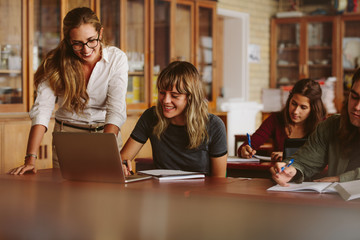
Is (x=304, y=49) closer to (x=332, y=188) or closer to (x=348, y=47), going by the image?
(x=348, y=47)

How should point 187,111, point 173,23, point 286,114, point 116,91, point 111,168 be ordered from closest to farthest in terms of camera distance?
point 111,168 → point 187,111 → point 116,91 → point 286,114 → point 173,23

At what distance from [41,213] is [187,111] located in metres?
0.89

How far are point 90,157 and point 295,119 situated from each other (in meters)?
1.74

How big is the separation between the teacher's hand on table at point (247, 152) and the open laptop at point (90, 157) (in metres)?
1.25

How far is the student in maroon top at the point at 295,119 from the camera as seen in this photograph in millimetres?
3500

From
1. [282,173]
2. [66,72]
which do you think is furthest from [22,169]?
[282,173]

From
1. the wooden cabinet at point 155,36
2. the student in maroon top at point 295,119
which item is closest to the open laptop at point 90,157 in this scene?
the student in maroon top at point 295,119

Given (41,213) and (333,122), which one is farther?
(333,122)

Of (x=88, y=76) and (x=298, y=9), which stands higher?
(x=298, y=9)

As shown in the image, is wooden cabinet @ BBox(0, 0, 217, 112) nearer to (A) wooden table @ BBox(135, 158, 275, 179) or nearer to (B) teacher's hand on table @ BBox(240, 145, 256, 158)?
(A) wooden table @ BBox(135, 158, 275, 179)

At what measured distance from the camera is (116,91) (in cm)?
299

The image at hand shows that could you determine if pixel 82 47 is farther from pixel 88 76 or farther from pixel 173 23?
pixel 173 23

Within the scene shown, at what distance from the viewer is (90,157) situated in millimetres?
2223

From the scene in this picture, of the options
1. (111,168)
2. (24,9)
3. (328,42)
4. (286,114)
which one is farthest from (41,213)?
(328,42)
